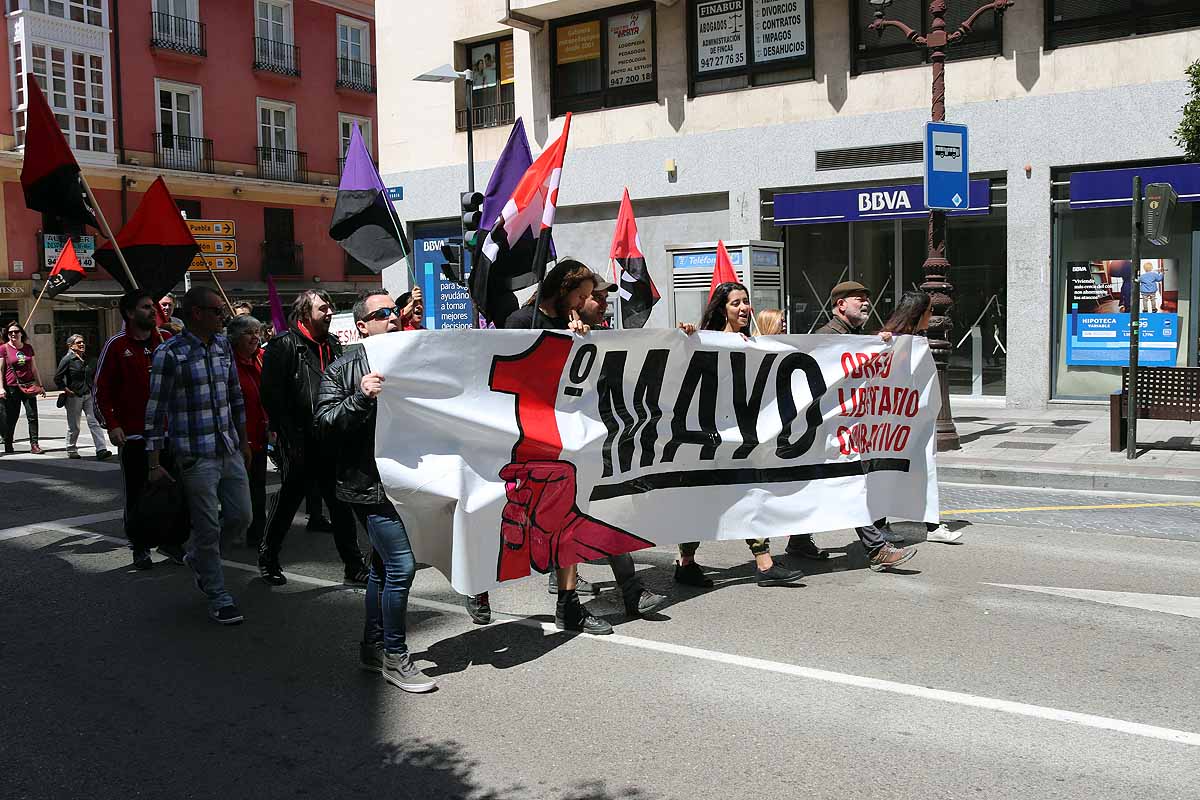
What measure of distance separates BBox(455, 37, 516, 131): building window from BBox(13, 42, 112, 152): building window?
1616cm

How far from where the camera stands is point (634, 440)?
6.04 m

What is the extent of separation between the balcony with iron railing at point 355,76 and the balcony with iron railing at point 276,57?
6.38ft

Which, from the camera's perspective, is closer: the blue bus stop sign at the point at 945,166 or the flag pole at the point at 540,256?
the flag pole at the point at 540,256

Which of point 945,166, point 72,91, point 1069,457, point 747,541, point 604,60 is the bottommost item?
point 1069,457

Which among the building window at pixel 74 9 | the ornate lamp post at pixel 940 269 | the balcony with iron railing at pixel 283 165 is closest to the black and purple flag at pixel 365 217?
the ornate lamp post at pixel 940 269

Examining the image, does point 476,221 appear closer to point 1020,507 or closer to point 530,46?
point 530,46

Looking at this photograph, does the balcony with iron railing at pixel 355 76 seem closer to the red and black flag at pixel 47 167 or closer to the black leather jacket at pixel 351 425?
the red and black flag at pixel 47 167

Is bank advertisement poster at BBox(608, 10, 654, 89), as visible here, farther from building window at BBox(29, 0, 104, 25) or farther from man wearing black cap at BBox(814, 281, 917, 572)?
building window at BBox(29, 0, 104, 25)

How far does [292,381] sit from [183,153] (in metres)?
32.3

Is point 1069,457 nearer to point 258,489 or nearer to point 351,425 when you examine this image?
point 258,489

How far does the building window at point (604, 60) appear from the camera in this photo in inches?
761

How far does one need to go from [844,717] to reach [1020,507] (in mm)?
5492

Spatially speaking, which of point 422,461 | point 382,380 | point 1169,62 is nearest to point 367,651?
point 422,461

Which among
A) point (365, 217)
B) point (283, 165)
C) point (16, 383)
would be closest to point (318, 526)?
point (365, 217)
